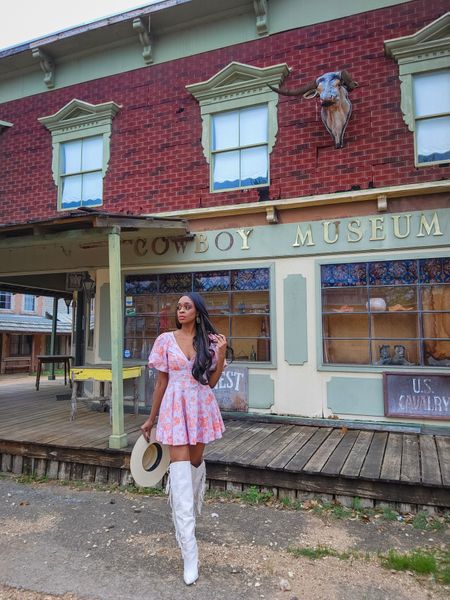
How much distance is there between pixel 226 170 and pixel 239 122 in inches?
31.9

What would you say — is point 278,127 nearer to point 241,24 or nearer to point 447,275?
point 241,24

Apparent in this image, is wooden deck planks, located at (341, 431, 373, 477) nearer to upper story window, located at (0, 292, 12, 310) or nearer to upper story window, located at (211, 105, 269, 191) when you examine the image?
upper story window, located at (211, 105, 269, 191)

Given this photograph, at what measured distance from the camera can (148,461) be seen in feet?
11.5

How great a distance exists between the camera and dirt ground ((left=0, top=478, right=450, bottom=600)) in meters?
2.93

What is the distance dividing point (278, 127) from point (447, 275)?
131 inches

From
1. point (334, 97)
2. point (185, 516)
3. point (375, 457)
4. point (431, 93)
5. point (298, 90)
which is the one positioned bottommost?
point (375, 457)

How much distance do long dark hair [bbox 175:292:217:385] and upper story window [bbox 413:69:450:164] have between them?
453cm

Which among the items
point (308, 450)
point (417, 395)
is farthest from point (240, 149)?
point (308, 450)

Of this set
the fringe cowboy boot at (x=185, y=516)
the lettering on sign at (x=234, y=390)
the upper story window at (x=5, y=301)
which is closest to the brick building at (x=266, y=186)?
the lettering on sign at (x=234, y=390)

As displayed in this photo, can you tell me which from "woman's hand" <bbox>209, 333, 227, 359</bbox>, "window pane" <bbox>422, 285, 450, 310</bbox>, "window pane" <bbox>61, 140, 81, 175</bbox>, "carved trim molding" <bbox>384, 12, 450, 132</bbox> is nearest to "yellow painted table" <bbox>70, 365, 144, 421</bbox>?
"woman's hand" <bbox>209, 333, 227, 359</bbox>

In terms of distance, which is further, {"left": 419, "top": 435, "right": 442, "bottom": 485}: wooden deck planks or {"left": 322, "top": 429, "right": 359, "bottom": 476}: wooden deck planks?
{"left": 322, "top": 429, "right": 359, "bottom": 476}: wooden deck planks

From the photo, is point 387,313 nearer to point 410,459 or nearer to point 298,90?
point 410,459

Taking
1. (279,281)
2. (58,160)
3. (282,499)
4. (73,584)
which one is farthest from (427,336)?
(58,160)

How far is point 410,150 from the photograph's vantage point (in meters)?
6.25
